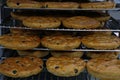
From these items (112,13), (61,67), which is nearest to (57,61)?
(61,67)

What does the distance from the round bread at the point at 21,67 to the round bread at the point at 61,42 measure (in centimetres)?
15

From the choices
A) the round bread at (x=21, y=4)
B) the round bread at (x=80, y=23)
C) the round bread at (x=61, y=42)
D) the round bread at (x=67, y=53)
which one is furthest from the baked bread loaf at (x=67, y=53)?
the round bread at (x=21, y=4)

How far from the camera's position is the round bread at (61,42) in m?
1.78

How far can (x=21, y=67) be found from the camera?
170 centimetres

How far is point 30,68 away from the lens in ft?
5.53

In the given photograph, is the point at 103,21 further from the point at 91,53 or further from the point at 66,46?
the point at 66,46

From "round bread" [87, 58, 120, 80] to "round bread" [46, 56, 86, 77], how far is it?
0.07 m

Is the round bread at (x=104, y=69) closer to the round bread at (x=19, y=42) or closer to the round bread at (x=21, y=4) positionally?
the round bread at (x=19, y=42)

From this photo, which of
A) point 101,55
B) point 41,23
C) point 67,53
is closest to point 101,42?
point 101,55

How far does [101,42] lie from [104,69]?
26cm

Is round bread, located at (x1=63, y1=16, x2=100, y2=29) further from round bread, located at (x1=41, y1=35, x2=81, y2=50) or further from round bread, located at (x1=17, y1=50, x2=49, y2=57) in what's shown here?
round bread, located at (x1=17, y1=50, x2=49, y2=57)

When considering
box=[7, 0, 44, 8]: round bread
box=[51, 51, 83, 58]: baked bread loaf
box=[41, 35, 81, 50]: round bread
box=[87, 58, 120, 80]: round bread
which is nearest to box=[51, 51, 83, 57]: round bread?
box=[51, 51, 83, 58]: baked bread loaf

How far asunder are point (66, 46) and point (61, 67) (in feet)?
0.57

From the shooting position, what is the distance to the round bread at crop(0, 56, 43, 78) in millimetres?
1646
